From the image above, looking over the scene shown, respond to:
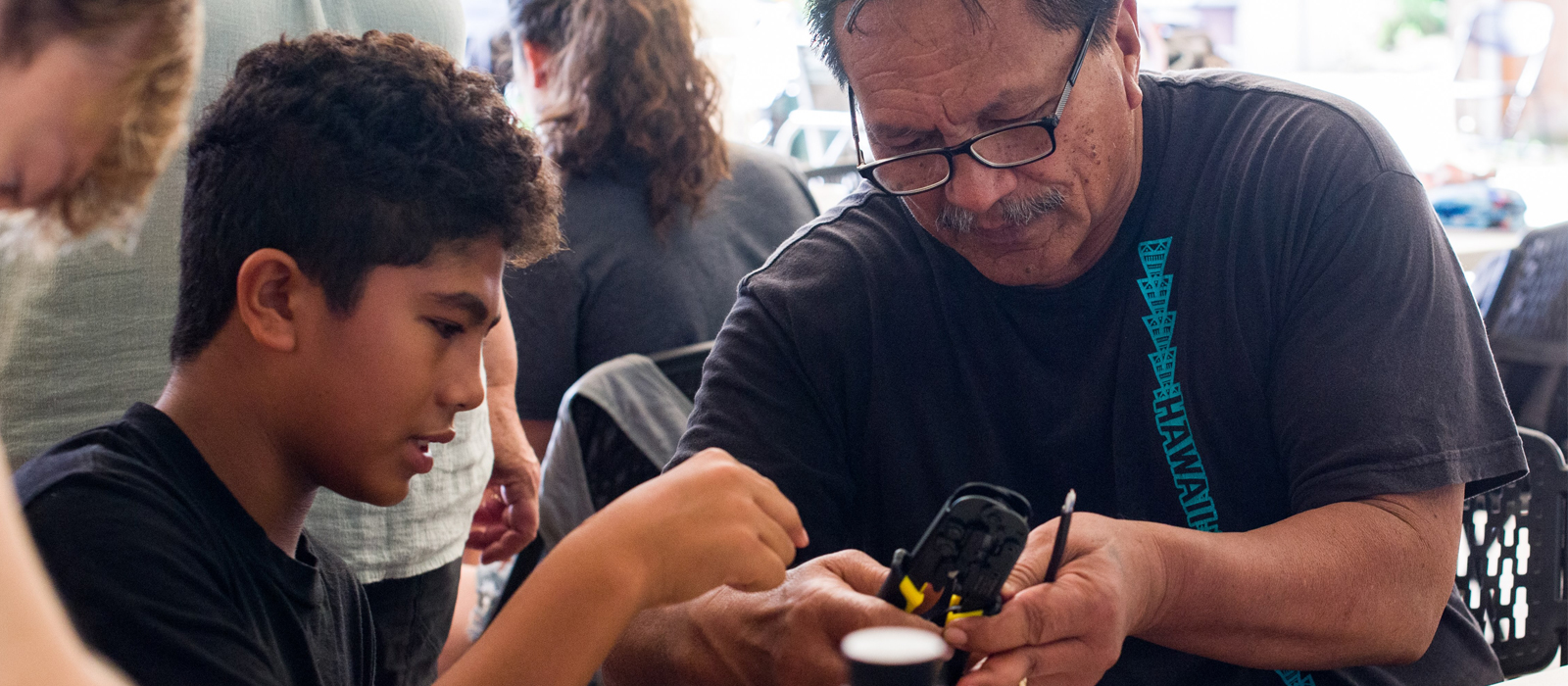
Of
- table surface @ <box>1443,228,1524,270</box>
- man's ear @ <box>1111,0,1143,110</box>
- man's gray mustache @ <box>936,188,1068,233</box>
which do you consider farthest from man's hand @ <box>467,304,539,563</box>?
table surface @ <box>1443,228,1524,270</box>

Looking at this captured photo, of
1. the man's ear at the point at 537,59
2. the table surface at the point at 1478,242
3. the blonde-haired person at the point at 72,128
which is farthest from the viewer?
the table surface at the point at 1478,242

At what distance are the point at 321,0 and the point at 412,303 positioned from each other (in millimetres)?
487

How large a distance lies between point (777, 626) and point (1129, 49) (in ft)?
2.21

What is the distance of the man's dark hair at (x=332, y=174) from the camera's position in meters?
0.93

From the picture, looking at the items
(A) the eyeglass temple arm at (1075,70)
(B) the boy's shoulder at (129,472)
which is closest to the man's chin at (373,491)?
(B) the boy's shoulder at (129,472)

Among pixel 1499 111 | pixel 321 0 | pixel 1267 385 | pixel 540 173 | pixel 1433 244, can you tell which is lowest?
pixel 1499 111

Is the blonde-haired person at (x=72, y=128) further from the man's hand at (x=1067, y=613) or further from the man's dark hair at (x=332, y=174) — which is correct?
the man's hand at (x=1067, y=613)

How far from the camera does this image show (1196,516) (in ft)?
3.55

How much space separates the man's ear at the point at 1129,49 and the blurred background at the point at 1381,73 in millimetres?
319

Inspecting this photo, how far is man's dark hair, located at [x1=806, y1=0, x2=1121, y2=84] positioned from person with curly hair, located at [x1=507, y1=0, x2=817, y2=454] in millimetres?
904

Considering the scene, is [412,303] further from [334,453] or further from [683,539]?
[683,539]

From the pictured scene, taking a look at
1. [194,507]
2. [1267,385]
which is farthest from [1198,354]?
[194,507]

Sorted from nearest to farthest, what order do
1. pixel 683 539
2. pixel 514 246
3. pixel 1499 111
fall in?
pixel 683 539
pixel 514 246
pixel 1499 111

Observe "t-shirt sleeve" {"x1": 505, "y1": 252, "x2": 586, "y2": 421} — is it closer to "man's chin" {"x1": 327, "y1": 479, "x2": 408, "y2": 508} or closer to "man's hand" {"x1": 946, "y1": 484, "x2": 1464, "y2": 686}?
"man's chin" {"x1": 327, "y1": 479, "x2": 408, "y2": 508}
